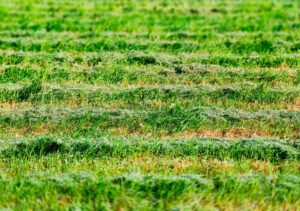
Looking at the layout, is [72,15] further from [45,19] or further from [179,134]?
[179,134]

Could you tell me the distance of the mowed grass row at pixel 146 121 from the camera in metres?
10.0

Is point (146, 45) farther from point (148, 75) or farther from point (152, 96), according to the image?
point (152, 96)

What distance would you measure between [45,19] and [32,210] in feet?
48.0

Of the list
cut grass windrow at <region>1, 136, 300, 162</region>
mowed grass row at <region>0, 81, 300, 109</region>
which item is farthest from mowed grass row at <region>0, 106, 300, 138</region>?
cut grass windrow at <region>1, 136, 300, 162</region>

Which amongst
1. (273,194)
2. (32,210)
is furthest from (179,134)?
(32,210)

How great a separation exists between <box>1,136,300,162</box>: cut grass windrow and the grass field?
0.05ft

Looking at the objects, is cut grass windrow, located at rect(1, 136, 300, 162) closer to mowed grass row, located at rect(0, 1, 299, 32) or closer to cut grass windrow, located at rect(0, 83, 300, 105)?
cut grass windrow, located at rect(0, 83, 300, 105)

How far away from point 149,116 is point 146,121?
20cm

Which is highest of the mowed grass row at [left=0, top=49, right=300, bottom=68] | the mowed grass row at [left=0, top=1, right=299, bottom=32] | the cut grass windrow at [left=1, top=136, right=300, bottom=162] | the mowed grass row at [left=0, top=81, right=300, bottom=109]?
the mowed grass row at [left=0, top=1, right=299, bottom=32]

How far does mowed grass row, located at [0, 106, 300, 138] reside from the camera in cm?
1000

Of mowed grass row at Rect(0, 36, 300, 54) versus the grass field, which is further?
mowed grass row at Rect(0, 36, 300, 54)

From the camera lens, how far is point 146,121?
1025cm

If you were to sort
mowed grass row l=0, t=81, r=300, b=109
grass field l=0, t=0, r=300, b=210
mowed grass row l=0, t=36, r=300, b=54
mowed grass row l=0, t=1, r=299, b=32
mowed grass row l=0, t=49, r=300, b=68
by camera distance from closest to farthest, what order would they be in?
grass field l=0, t=0, r=300, b=210 < mowed grass row l=0, t=81, r=300, b=109 < mowed grass row l=0, t=49, r=300, b=68 < mowed grass row l=0, t=36, r=300, b=54 < mowed grass row l=0, t=1, r=299, b=32

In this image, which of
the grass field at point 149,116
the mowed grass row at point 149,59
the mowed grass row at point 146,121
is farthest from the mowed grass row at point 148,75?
the mowed grass row at point 146,121
